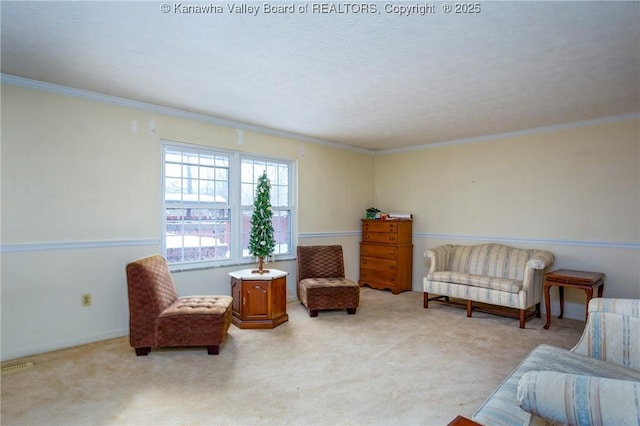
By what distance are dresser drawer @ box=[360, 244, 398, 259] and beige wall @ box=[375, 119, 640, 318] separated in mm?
551

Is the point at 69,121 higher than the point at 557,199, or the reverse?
the point at 69,121

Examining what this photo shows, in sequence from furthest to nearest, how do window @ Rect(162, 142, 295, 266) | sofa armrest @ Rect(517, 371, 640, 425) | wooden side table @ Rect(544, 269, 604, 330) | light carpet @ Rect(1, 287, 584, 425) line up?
window @ Rect(162, 142, 295, 266) → wooden side table @ Rect(544, 269, 604, 330) → light carpet @ Rect(1, 287, 584, 425) → sofa armrest @ Rect(517, 371, 640, 425)

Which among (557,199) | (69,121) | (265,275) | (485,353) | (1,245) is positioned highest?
(69,121)

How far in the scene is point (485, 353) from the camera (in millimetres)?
3227

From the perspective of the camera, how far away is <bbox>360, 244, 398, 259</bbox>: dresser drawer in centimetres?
565

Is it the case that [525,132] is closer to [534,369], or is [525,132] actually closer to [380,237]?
[380,237]

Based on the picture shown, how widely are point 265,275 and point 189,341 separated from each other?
1.11 m

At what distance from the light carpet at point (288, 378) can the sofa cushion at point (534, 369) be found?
0.58 metres

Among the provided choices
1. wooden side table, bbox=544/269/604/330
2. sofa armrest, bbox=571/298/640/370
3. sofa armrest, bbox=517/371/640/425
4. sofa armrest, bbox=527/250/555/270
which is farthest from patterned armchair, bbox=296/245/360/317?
sofa armrest, bbox=517/371/640/425

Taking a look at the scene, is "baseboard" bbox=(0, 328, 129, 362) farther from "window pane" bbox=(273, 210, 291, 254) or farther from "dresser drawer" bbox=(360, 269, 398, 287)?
"dresser drawer" bbox=(360, 269, 398, 287)

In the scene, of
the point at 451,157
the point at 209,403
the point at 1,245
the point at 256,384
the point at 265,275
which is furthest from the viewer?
the point at 451,157

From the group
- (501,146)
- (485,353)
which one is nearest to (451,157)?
(501,146)

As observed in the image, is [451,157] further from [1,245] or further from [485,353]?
[1,245]

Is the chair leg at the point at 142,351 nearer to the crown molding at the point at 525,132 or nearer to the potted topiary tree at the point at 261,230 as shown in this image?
the potted topiary tree at the point at 261,230
